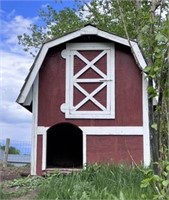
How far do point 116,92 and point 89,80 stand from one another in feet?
2.26

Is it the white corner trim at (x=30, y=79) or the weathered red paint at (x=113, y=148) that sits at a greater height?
the white corner trim at (x=30, y=79)

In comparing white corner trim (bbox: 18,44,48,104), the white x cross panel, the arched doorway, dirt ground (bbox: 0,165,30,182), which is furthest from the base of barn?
the arched doorway

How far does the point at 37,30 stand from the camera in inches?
830

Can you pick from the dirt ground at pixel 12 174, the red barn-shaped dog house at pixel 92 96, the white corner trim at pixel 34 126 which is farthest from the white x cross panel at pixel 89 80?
the dirt ground at pixel 12 174

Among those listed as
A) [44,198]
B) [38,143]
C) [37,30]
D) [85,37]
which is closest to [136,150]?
[38,143]

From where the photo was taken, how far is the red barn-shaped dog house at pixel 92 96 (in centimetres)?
880

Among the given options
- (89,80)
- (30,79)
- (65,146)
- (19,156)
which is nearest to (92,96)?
(89,80)

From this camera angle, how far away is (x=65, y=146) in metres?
12.1

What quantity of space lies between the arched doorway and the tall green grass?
423 centimetres

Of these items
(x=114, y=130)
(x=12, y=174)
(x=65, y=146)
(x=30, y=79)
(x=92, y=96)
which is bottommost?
(x=12, y=174)

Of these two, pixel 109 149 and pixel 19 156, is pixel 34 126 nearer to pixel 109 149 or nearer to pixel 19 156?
pixel 109 149

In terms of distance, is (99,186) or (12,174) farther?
(12,174)

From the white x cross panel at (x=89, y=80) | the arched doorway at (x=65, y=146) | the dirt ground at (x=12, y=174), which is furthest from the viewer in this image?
the arched doorway at (x=65, y=146)

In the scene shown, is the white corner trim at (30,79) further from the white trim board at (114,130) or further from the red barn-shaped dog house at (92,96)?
the white trim board at (114,130)
